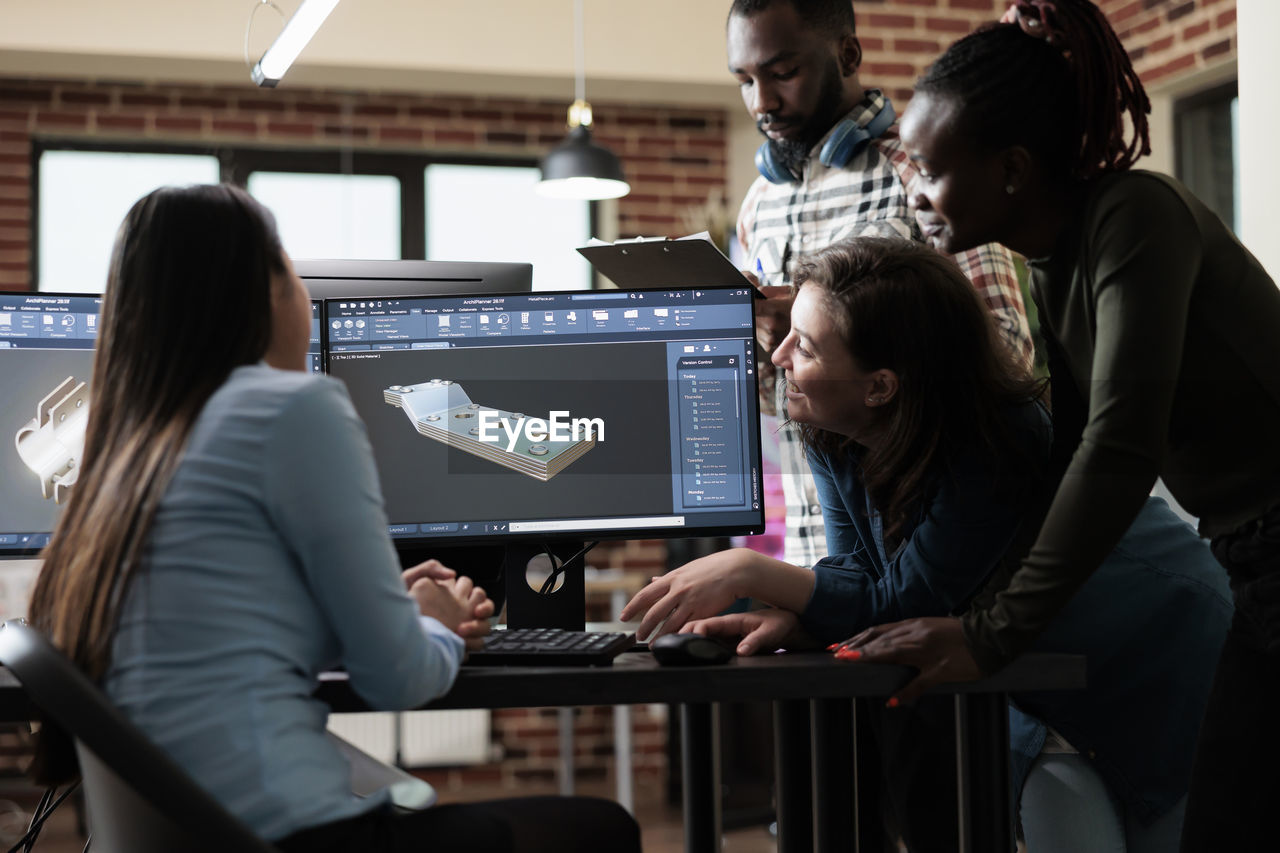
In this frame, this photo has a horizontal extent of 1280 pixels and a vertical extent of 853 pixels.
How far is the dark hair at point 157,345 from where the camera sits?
3.29 ft

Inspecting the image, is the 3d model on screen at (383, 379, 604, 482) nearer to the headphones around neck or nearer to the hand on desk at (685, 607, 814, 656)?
the hand on desk at (685, 607, 814, 656)

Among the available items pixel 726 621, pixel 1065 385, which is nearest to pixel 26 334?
pixel 726 621

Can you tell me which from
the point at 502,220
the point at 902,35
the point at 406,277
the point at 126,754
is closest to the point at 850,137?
the point at 406,277

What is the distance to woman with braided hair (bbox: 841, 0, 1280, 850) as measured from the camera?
1.15 m

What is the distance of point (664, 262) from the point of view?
1.80 m

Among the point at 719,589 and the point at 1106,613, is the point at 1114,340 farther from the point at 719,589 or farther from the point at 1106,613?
the point at 719,589

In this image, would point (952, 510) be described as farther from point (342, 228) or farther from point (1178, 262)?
point (342, 228)

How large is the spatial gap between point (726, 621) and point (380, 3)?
3.50m

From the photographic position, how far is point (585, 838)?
1.09 metres

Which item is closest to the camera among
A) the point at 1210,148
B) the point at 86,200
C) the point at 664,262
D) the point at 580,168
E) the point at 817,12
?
the point at 664,262

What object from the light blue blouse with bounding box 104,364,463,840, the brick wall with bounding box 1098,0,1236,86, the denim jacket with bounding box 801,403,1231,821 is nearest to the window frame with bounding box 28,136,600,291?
the brick wall with bounding box 1098,0,1236,86

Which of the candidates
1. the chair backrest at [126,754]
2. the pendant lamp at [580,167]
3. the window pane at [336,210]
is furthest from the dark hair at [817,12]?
the window pane at [336,210]

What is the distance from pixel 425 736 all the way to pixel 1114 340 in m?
4.08

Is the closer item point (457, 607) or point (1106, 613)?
point (457, 607)
